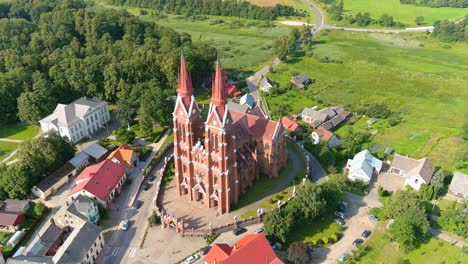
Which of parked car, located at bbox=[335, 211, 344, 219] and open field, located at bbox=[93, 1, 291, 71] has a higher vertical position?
open field, located at bbox=[93, 1, 291, 71]

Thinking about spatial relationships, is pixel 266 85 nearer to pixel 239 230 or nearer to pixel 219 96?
pixel 219 96

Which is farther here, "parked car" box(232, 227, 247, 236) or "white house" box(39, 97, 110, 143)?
"white house" box(39, 97, 110, 143)

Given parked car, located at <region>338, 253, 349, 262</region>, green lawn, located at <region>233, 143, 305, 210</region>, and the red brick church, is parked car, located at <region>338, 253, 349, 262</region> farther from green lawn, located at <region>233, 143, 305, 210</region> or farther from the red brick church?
the red brick church

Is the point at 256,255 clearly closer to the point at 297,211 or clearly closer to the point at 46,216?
the point at 297,211

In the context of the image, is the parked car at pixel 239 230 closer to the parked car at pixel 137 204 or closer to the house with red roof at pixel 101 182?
the parked car at pixel 137 204

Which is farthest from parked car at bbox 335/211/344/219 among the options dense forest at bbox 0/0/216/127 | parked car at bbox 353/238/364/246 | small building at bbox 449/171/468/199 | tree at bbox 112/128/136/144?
tree at bbox 112/128/136/144

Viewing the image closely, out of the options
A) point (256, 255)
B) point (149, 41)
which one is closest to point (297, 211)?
point (256, 255)
